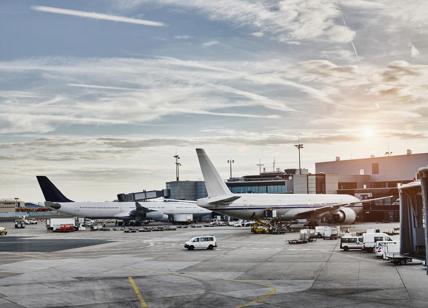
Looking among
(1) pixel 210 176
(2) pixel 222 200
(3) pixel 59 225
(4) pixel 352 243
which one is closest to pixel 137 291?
(4) pixel 352 243

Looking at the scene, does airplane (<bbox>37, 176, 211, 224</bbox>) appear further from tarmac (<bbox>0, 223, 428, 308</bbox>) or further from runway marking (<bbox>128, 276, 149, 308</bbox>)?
runway marking (<bbox>128, 276, 149, 308</bbox>)

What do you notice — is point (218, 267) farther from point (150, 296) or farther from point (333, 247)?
point (333, 247)

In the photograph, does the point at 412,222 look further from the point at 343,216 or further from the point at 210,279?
the point at 343,216

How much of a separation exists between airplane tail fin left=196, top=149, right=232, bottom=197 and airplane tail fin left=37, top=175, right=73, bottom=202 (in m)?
47.1

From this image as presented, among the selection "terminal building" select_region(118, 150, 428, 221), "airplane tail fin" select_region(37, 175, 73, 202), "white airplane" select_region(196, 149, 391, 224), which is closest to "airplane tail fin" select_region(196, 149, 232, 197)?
"white airplane" select_region(196, 149, 391, 224)

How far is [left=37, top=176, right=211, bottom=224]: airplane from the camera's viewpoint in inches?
4781

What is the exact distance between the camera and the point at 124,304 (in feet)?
103

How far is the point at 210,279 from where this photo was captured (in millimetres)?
40531

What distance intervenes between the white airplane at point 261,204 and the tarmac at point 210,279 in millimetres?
23750

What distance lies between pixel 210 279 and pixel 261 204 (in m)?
53.8

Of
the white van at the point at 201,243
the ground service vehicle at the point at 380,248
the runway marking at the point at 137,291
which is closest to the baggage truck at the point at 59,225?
the white van at the point at 201,243

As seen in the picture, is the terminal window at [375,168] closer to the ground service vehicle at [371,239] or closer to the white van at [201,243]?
the ground service vehicle at [371,239]

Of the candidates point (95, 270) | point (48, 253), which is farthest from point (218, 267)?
point (48, 253)

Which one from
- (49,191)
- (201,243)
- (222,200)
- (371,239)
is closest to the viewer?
(371,239)
